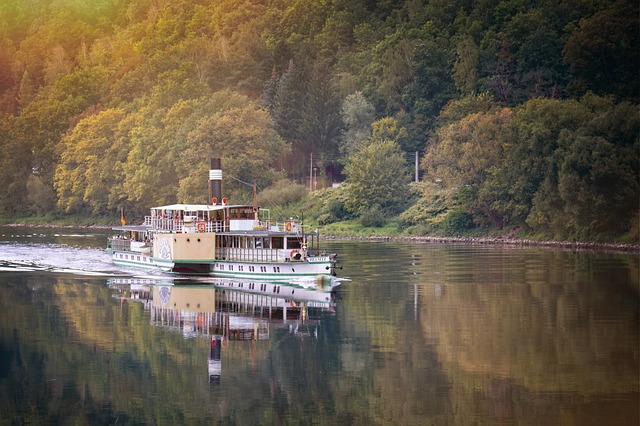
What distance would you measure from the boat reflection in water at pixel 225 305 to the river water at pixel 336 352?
0.16 meters

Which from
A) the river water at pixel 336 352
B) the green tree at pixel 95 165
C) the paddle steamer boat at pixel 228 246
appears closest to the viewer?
the river water at pixel 336 352

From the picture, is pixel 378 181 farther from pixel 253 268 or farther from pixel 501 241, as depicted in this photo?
pixel 253 268

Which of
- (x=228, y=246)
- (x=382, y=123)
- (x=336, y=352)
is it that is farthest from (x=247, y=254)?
(x=382, y=123)

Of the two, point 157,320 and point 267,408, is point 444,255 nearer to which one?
point 157,320

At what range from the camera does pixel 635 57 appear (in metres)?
126

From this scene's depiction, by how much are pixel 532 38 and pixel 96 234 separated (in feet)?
184

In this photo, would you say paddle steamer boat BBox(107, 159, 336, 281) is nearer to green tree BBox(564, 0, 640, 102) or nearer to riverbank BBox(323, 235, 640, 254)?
riverbank BBox(323, 235, 640, 254)

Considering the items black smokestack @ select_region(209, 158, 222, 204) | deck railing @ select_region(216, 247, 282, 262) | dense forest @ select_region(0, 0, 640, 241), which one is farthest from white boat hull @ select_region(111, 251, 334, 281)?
dense forest @ select_region(0, 0, 640, 241)

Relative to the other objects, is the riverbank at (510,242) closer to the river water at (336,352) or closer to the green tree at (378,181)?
the green tree at (378,181)

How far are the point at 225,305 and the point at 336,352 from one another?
1537 cm

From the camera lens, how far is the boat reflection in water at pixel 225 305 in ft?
165

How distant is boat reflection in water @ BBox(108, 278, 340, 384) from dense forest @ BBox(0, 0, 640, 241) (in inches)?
1568

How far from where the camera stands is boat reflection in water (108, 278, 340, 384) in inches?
1975

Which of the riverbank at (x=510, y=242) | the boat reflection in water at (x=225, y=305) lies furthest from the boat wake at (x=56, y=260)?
the riverbank at (x=510, y=242)
